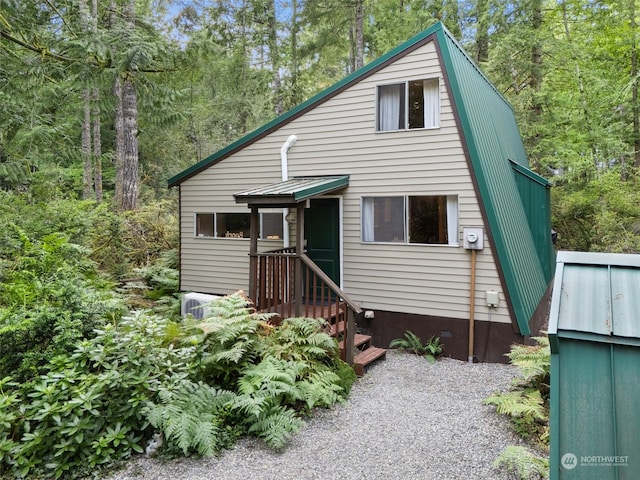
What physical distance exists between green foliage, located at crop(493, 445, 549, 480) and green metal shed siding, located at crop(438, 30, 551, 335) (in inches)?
127

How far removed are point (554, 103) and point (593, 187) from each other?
14.6 feet

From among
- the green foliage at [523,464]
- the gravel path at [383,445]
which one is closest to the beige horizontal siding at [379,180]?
the gravel path at [383,445]

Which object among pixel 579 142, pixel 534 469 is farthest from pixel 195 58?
pixel 579 142

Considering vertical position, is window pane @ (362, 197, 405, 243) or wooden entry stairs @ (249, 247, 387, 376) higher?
window pane @ (362, 197, 405, 243)

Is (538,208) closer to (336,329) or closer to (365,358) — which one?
(365,358)

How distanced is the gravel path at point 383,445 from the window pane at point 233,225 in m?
4.54

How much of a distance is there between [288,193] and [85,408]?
3.78 meters

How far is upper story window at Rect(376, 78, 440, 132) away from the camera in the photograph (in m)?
7.04

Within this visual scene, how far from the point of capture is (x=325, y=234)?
7980 millimetres

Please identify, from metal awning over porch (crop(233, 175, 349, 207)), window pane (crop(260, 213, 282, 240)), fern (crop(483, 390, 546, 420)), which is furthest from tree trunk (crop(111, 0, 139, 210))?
fern (crop(483, 390, 546, 420))

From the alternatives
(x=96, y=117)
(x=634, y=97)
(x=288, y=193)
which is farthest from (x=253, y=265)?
(x=634, y=97)

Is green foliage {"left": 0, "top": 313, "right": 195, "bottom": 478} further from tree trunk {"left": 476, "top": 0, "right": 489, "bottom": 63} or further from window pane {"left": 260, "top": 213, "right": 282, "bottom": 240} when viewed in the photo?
tree trunk {"left": 476, "top": 0, "right": 489, "bottom": 63}

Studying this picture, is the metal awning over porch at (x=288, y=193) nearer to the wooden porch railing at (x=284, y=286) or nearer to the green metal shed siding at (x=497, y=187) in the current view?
the wooden porch railing at (x=284, y=286)

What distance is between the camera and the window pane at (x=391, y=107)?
7355 mm
